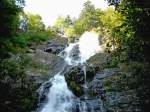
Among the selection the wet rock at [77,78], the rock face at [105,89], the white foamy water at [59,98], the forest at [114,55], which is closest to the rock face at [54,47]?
the forest at [114,55]

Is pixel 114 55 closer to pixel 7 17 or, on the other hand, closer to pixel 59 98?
pixel 7 17

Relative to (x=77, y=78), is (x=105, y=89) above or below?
below

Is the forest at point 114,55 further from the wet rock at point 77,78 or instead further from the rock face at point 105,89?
the wet rock at point 77,78

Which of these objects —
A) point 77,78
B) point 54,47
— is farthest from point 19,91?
point 54,47

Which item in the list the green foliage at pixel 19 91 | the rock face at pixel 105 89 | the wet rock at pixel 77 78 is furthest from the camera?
the wet rock at pixel 77 78

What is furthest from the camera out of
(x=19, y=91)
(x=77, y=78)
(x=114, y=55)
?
(x=77, y=78)

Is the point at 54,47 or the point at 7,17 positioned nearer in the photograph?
the point at 7,17

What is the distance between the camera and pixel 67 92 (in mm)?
25219

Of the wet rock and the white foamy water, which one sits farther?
the wet rock

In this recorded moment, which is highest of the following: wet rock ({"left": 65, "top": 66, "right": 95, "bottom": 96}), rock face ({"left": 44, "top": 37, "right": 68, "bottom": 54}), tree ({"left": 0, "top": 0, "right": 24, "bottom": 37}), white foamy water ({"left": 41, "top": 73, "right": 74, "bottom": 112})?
rock face ({"left": 44, "top": 37, "right": 68, "bottom": 54})

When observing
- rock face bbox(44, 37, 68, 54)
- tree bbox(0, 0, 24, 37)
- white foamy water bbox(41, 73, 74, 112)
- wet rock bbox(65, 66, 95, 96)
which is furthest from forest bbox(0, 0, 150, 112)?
rock face bbox(44, 37, 68, 54)

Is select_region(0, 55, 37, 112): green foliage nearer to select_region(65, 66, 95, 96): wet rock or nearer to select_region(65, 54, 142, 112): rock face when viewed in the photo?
select_region(65, 66, 95, 96): wet rock

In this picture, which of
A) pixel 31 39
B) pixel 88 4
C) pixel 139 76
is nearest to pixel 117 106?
pixel 139 76

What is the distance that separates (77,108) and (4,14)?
10.6m
